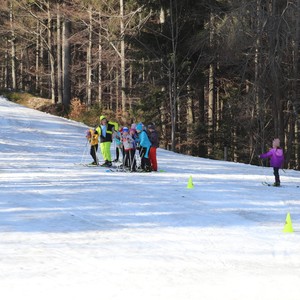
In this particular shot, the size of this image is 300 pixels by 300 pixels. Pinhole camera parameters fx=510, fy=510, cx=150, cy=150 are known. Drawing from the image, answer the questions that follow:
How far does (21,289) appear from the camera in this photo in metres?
5.23

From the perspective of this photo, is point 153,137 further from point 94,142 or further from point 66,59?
point 66,59

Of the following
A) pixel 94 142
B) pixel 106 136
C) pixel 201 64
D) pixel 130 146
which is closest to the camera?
pixel 130 146

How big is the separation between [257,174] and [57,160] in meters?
6.84

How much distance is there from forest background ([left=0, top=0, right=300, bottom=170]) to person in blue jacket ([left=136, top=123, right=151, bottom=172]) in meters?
5.69

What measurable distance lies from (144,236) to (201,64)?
20555mm

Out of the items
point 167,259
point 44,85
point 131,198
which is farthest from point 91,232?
point 44,85

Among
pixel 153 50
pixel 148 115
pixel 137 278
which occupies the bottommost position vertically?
pixel 137 278

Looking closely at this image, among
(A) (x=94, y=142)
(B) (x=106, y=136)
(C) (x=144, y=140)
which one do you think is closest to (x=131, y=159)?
(C) (x=144, y=140)

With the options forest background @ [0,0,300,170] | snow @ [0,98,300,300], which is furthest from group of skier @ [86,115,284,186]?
forest background @ [0,0,300,170]

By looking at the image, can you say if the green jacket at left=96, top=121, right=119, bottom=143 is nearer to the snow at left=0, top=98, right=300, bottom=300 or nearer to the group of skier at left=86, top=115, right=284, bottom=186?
the group of skier at left=86, top=115, right=284, bottom=186

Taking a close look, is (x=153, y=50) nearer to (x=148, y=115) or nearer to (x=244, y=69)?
(x=148, y=115)

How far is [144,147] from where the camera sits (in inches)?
603

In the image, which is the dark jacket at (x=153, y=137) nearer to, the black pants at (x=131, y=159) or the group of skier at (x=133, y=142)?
the group of skier at (x=133, y=142)

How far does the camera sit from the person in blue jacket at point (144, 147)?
50.1ft
